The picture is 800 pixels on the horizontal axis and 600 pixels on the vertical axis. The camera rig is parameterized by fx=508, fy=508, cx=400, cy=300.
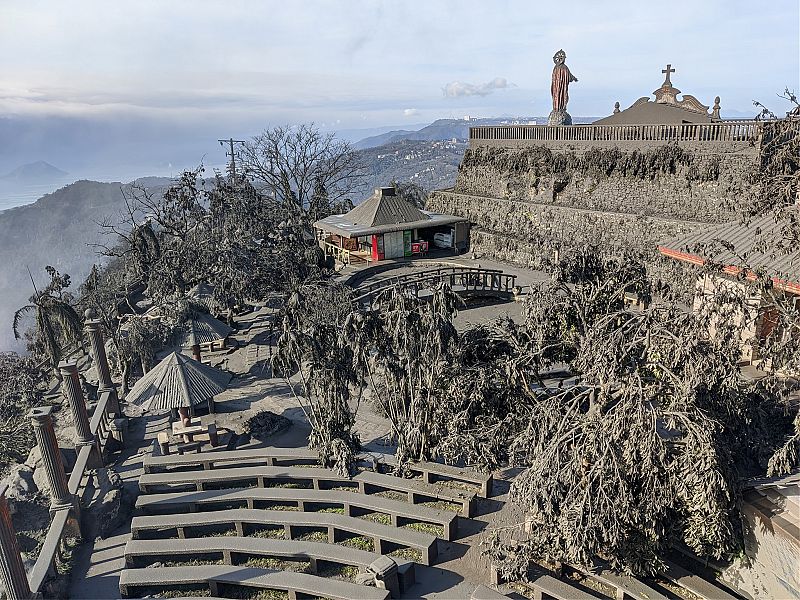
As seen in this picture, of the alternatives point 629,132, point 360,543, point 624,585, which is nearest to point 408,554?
point 360,543

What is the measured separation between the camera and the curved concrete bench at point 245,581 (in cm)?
782

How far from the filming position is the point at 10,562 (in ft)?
26.0

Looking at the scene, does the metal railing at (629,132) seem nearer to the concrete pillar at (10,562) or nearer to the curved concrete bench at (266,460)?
the curved concrete bench at (266,460)

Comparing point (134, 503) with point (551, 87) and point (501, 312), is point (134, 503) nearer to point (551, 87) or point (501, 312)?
point (501, 312)

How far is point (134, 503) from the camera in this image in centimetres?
1080

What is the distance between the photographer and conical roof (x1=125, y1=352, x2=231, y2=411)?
Result: 1134 cm

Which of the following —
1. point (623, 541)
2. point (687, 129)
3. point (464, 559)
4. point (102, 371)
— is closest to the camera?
point (623, 541)

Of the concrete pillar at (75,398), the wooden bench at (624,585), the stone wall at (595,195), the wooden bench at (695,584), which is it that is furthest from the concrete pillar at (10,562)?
the stone wall at (595,195)

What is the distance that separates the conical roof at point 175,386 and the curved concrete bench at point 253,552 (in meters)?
3.02

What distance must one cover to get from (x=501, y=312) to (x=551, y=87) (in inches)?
817

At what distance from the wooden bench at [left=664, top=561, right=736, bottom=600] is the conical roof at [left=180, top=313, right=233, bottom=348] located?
12598 millimetres

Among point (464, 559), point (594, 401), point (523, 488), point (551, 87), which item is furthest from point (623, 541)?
point (551, 87)

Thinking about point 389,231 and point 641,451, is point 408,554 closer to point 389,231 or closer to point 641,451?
point 641,451

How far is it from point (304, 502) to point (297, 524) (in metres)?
0.76
